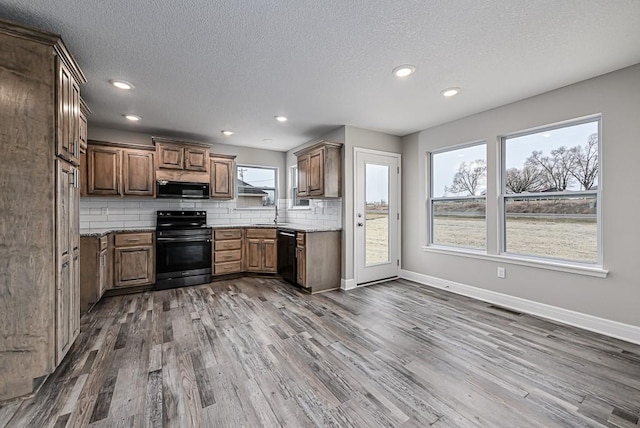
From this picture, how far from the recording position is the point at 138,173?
427 cm

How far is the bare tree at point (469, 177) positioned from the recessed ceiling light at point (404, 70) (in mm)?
1965

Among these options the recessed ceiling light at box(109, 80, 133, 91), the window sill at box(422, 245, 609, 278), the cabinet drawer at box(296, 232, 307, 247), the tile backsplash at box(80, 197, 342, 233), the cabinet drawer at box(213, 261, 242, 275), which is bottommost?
the cabinet drawer at box(213, 261, 242, 275)

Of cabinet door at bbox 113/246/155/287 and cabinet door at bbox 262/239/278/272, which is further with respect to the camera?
cabinet door at bbox 262/239/278/272

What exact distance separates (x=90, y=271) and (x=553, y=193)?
18.4 feet

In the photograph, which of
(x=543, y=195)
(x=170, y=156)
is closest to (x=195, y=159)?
(x=170, y=156)

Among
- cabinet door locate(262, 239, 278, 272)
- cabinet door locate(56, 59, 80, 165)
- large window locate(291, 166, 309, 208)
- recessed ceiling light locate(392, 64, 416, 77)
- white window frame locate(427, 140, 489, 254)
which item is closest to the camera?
cabinet door locate(56, 59, 80, 165)

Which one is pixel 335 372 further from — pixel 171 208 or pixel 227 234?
pixel 171 208

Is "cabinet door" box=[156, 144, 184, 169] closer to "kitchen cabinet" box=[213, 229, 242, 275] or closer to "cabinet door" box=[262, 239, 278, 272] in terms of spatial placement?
"kitchen cabinet" box=[213, 229, 242, 275]

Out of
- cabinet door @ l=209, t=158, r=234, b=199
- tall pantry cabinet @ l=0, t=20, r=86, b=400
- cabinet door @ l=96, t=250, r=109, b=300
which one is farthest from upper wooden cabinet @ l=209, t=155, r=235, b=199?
tall pantry cabinet @ l=0, t=20, r=86, b=400

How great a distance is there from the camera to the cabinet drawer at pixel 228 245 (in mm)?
4691

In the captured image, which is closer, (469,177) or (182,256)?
(469,177)

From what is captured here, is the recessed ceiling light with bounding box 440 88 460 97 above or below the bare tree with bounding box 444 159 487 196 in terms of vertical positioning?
above

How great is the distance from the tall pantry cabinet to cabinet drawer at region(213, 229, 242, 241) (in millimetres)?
2732

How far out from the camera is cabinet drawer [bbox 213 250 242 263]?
15.3ft
